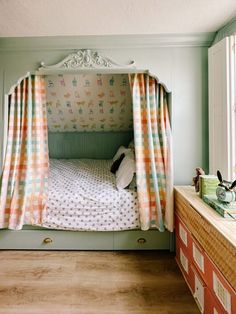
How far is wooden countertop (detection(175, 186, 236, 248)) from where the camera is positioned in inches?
55.0

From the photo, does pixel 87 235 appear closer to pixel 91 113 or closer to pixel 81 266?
pixel 81 266

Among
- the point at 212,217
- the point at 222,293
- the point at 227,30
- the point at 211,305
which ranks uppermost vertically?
the point at 227,30

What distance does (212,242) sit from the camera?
1542 millimetres

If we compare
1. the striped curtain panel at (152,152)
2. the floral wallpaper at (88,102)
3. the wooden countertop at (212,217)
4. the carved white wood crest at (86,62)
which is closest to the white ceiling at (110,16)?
the carved white wood crest at (86,62)

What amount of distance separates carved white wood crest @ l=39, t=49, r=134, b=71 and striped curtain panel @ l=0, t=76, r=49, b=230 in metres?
0.34

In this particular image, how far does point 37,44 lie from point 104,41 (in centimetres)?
67

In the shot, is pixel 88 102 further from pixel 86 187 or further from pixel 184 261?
pixel 184 261

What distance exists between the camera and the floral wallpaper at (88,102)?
3180mm

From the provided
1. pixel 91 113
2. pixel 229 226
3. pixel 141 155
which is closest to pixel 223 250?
pixel 229 226

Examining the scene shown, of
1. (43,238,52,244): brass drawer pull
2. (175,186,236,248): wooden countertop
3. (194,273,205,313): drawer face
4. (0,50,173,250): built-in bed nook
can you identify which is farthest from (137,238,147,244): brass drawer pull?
(43,238,52,244): brass drawer pull

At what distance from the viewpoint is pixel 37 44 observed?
8.21 feet

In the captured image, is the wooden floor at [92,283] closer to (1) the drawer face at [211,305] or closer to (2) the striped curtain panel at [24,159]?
(1) the drawer face at [211,305]

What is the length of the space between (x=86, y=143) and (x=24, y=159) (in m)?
1.68

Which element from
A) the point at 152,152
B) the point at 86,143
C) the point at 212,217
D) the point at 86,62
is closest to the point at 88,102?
the point at 86,143
